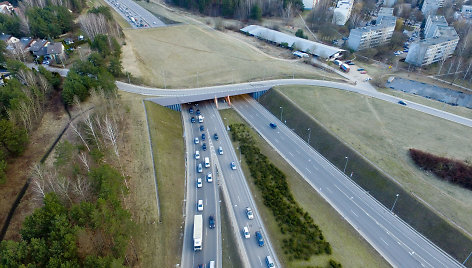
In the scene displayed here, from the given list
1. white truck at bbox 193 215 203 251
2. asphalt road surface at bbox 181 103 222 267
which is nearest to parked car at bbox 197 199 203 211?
asphalt road surface at bbox 181 103 222 267

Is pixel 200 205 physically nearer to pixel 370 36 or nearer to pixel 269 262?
pixel 269 262

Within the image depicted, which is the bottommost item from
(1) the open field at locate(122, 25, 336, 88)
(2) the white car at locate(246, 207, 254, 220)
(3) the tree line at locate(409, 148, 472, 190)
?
(2) the white car at locate(246, 207, 254, 220)

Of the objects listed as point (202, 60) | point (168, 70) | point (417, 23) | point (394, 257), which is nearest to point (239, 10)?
point (202, 60)

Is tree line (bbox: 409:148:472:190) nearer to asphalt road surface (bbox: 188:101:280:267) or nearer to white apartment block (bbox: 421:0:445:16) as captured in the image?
asphalt road surface (bbox: 188:101:280:267)

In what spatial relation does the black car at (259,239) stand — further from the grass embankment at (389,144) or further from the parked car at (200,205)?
the grass embankment at (389,144)

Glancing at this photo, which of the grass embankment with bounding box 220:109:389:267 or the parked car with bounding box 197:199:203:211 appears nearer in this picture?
the grass embankment with bounding box 220:109:389:267
